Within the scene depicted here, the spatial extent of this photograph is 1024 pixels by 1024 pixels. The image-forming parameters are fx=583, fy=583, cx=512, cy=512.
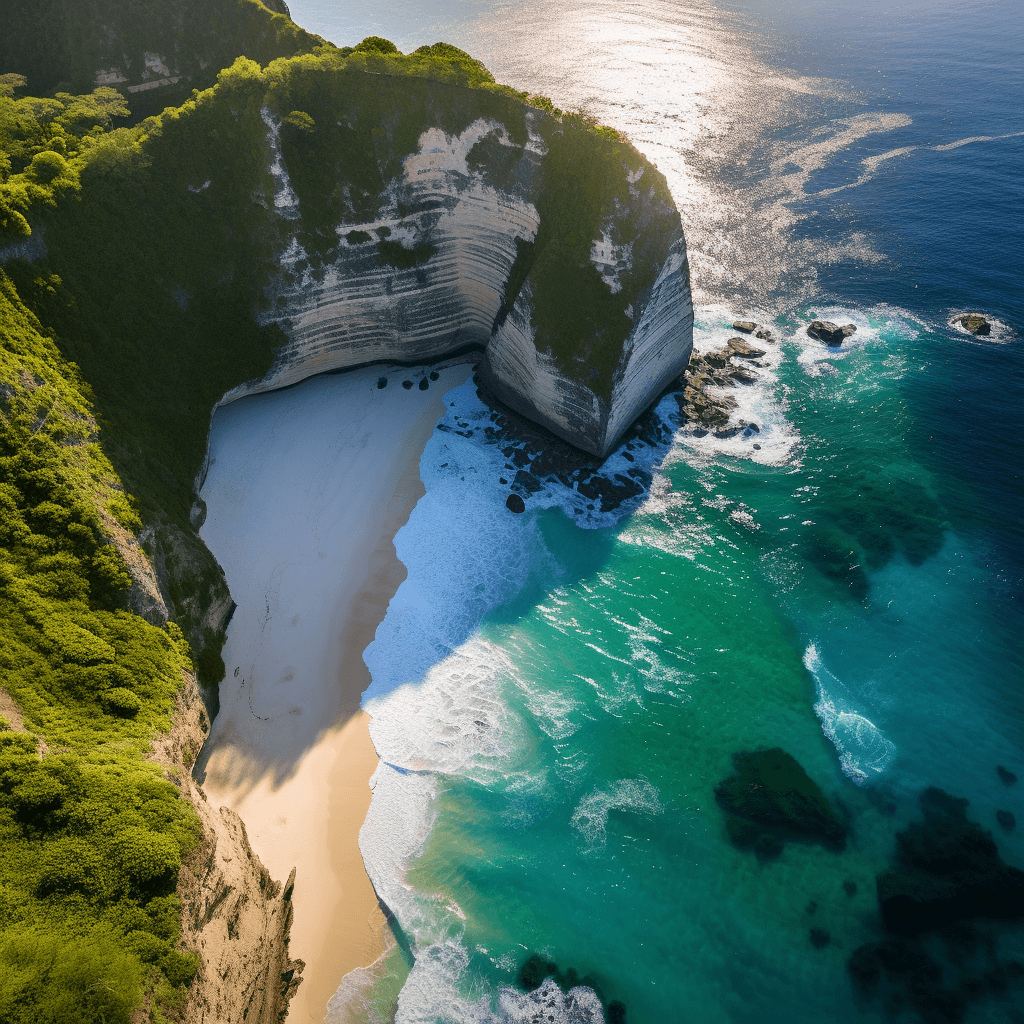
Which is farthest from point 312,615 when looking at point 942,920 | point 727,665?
point 942,920

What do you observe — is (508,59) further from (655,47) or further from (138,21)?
(138,21)

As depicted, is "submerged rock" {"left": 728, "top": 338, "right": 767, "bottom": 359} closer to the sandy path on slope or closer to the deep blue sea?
the deep blue sea

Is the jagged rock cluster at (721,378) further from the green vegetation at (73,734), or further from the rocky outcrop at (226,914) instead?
the rocky outcrop at (226,914)

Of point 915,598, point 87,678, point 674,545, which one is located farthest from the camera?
point 674,545

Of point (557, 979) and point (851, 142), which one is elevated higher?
point (851, 142)

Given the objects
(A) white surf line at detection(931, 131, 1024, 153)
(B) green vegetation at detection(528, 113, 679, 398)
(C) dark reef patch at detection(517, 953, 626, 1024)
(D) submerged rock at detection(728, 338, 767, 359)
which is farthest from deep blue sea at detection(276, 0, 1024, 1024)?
(A) white surf line at detection(931, 131, 1024, 153)

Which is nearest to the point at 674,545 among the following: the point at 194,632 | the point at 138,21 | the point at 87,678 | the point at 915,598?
the point at 915,598

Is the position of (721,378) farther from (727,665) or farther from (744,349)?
(727,665)
